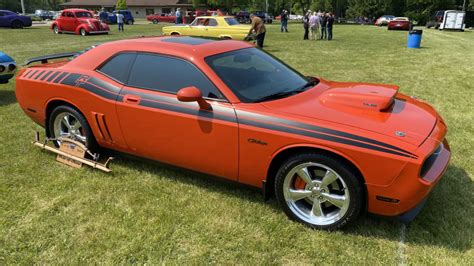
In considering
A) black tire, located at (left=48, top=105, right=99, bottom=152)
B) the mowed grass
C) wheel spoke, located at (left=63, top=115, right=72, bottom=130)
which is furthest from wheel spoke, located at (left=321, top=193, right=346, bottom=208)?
wheel spoke, located at (left=63, top=115, right=72, bottom=130)

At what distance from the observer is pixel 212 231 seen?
327 cm

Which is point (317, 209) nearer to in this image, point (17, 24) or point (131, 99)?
point (131, 99)

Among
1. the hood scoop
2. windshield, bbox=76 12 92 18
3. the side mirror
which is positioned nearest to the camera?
the side mirror

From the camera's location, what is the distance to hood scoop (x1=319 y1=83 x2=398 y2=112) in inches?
131

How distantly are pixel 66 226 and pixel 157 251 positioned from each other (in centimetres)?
95

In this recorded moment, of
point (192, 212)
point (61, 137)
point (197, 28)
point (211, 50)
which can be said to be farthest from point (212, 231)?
point (197, 28)

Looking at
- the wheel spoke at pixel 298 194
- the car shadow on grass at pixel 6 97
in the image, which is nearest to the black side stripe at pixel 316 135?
the wheel spoke at pixel 298 194

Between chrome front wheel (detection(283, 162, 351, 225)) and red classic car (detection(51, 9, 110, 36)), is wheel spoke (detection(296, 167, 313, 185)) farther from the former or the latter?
red classic car (detection(51, 9, 110, 36))

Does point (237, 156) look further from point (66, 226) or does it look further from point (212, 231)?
point (66, 226)

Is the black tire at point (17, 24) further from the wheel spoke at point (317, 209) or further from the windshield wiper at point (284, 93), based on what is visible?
the wheel spoke at point (317, 209)

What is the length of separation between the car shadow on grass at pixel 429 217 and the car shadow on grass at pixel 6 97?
452cm

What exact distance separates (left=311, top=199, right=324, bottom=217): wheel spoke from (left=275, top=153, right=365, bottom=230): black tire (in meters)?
0.09

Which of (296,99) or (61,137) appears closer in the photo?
(296,99)

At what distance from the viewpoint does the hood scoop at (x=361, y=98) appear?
332 cm
